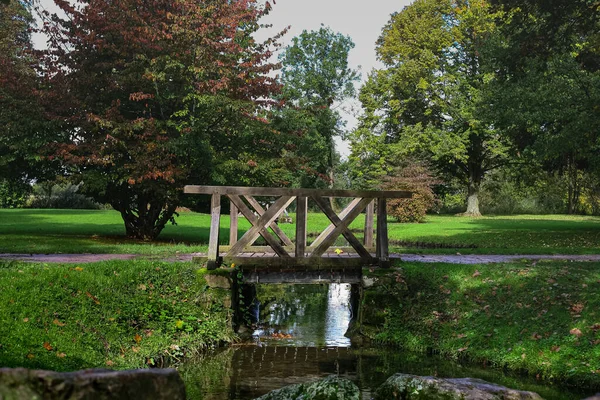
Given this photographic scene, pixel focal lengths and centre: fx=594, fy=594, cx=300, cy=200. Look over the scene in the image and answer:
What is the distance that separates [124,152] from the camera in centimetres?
1828

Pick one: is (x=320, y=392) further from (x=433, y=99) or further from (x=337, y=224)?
(x=433, y=99)

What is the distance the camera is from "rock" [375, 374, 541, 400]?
577 centimetres

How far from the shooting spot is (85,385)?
351cm

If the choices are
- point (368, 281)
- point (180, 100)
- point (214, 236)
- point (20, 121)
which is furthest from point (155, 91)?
point (368, 281)

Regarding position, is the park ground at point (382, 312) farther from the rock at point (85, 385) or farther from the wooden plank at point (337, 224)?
the rock at point (85, 385)

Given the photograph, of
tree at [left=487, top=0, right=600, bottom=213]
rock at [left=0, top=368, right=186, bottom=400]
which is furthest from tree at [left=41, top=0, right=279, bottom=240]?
rock at [left=0, top=368, right=186, bottom=400]

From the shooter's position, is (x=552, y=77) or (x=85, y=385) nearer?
(x=85, y=385)

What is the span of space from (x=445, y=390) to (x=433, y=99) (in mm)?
41570

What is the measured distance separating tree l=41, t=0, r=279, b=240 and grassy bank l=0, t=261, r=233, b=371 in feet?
24.5

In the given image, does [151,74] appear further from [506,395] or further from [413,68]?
[413,68]

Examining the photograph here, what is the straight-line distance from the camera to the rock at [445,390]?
5.77 metres

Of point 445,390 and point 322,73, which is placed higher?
point 322,73

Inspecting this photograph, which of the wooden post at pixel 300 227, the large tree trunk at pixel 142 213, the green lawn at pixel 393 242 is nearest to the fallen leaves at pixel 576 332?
the wooden post at pixel 300 227

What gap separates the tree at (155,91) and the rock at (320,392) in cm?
1163
